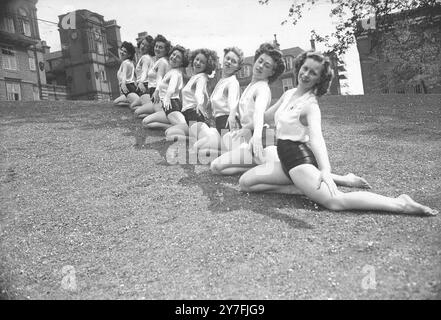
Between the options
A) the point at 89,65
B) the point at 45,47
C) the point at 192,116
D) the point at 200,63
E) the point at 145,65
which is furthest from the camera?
the point at 45,47

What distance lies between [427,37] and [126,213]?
18.0 m

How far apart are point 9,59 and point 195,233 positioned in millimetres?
33977

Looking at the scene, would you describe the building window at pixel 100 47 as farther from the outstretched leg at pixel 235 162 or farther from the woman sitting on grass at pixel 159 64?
the outstretched leg at pixel 235 162

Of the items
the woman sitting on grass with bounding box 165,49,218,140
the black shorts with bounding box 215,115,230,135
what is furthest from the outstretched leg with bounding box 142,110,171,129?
the black shorts with bounding box 215,115,230,135

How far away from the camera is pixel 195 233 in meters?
4.30

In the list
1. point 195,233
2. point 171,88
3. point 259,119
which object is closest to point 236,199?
point 195,233

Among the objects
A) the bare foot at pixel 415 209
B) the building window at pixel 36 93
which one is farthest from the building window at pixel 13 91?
the bare foot at pixel 415 209

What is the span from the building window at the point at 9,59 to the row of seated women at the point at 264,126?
27.9 m

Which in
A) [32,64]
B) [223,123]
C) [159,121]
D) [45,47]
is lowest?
[223,123]

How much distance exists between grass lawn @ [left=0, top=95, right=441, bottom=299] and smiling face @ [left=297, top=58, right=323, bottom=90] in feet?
4.91

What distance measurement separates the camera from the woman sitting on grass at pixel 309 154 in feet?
14.3

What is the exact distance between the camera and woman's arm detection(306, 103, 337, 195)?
414 cm

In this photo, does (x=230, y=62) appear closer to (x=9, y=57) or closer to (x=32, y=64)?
(x=9, y=57)
